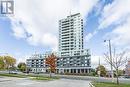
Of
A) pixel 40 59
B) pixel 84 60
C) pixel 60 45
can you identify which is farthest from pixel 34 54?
pixel 84 60

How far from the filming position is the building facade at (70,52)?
142 m

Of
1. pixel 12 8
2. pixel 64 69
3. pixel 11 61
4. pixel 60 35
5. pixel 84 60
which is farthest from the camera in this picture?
pixel 60 35

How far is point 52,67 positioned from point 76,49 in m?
95.1

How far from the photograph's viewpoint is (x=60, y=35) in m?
176

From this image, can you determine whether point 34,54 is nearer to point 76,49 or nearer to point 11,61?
point 76,49

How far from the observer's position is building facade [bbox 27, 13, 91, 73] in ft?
465

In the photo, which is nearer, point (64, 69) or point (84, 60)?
point (84, 60)

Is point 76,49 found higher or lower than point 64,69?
higher

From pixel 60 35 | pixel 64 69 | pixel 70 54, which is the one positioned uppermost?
pixel 60 35

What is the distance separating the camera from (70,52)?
15438 cm

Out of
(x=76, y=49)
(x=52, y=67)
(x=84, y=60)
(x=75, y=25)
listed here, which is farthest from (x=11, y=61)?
(x=75, y=25)

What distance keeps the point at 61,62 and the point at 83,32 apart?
29225mm

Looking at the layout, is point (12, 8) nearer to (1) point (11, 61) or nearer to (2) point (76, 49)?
(1) point (11, 61)

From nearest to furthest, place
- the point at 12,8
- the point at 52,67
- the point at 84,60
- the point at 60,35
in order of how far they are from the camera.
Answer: the point at 12,8 → the point at 52,67 → the point at 84,60 → the point at 60,35
